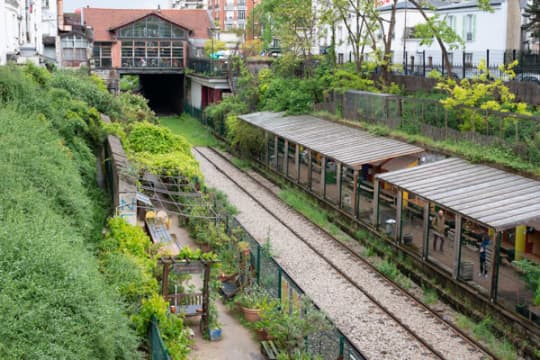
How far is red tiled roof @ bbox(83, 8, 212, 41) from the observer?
63188 mm

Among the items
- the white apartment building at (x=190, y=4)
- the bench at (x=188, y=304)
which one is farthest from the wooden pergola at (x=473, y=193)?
the white apartment building at (x=190, y=4)

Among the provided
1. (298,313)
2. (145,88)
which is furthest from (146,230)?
(145,88)

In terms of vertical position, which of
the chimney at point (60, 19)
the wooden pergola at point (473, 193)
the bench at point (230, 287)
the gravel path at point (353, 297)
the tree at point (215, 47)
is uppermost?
the chimney at point (60, 19)

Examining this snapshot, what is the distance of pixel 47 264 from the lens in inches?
423

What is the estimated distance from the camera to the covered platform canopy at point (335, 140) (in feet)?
81.3

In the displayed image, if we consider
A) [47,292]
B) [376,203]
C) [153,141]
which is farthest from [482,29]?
[47,292]

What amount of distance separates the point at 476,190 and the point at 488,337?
13.9 ft

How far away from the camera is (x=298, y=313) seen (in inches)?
587

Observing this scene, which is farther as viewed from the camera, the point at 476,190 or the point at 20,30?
the point at 20,30

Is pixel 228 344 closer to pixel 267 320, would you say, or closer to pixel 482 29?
pixel 267 320

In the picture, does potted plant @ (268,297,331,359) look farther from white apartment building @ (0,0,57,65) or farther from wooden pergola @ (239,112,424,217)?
white apartment building @ (0,0,57,65)

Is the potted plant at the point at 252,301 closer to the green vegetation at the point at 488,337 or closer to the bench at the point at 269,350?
the bench at the point at 269,350

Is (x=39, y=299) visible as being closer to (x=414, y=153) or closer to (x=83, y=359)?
(x=83, y=359)

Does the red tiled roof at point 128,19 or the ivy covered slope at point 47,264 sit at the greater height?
the red tiled roof at point 128,19
